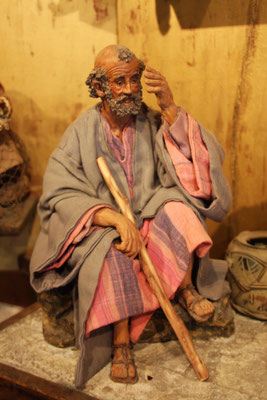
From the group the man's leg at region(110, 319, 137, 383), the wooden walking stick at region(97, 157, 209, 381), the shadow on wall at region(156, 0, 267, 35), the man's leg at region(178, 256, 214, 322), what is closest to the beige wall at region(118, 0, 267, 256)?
the shadow on wall at region(156, 0, 267, 35)

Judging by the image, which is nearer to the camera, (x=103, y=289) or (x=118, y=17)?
(x=103, y=289)

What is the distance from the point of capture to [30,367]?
2.31m

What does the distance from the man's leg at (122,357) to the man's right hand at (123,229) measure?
367mm

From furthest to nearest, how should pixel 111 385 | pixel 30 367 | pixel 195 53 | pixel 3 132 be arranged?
pixel 3 132, pixel 195 53, pixel 30 367, pixel 111 385

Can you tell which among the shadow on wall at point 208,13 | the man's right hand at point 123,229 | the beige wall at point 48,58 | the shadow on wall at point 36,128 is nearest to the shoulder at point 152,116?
the man's right hand at point 123,229

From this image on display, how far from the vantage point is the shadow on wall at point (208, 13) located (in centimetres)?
279

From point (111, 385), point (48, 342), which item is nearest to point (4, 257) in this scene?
point (48, 342)

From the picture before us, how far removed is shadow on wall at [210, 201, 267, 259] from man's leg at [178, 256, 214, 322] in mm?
872

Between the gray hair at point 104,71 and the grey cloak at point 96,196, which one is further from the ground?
the gray hair at point 104,71

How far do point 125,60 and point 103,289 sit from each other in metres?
1.11

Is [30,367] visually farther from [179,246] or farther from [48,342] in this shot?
[179,246]

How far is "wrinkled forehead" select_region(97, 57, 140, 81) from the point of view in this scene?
7.42ft

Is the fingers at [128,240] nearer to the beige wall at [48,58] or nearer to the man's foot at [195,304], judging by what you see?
the man's foot at [195,304]

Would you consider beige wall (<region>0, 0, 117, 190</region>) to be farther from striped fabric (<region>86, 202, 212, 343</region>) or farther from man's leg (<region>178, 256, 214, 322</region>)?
man's leg (<region>178, 256, 214, 322</region>)
